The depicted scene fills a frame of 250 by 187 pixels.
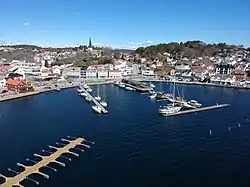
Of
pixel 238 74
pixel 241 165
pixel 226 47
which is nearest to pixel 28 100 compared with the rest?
pixel 241 165

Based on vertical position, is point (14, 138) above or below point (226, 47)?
below

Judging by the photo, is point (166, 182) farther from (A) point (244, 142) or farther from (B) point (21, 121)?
(B) point (21, 121)

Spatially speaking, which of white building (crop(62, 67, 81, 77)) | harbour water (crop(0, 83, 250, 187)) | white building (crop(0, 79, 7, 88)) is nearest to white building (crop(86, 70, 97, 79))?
white building (crop(62, 67, 81, 77))

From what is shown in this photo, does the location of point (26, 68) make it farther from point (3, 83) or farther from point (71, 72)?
point (3, 83)

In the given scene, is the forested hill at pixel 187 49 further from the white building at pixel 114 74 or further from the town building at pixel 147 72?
the white building at pixel 114 74

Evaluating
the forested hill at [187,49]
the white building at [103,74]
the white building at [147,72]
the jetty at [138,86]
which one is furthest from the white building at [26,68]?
the forested hill at [187,49]

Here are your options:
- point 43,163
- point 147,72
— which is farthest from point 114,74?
point 43,163
